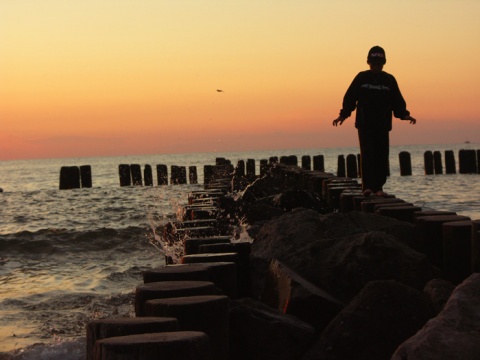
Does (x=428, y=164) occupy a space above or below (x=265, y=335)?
above

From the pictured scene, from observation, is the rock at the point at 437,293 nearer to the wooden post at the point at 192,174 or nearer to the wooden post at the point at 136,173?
the wooden post at the point at 192,174

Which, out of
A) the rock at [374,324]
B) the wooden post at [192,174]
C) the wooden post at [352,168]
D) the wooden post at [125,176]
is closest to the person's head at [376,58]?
the rock at [374,324]

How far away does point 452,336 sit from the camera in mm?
3234

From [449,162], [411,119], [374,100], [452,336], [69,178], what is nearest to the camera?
[452,336]

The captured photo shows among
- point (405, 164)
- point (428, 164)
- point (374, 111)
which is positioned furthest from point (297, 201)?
point (405, 164)

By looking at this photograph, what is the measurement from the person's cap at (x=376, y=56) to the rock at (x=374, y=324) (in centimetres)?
523

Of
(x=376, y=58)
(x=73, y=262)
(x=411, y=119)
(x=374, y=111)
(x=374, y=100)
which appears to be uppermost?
(x=376, y=58)

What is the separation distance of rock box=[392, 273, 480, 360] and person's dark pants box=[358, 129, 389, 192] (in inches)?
233

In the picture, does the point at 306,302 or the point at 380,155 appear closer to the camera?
the point at 306,302

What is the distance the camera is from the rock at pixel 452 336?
10.2ft

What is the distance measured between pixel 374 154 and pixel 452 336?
6.37 meters

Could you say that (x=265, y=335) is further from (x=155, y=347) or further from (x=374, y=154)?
(x=374, y=154)

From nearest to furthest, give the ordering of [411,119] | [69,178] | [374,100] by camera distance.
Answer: [374,100] → [411,119] → [69,178]

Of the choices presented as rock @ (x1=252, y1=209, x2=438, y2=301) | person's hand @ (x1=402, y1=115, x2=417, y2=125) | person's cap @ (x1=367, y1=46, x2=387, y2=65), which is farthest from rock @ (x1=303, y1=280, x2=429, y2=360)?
person's hand @ (x1=402, y1=115, x2=417, y2=125)
